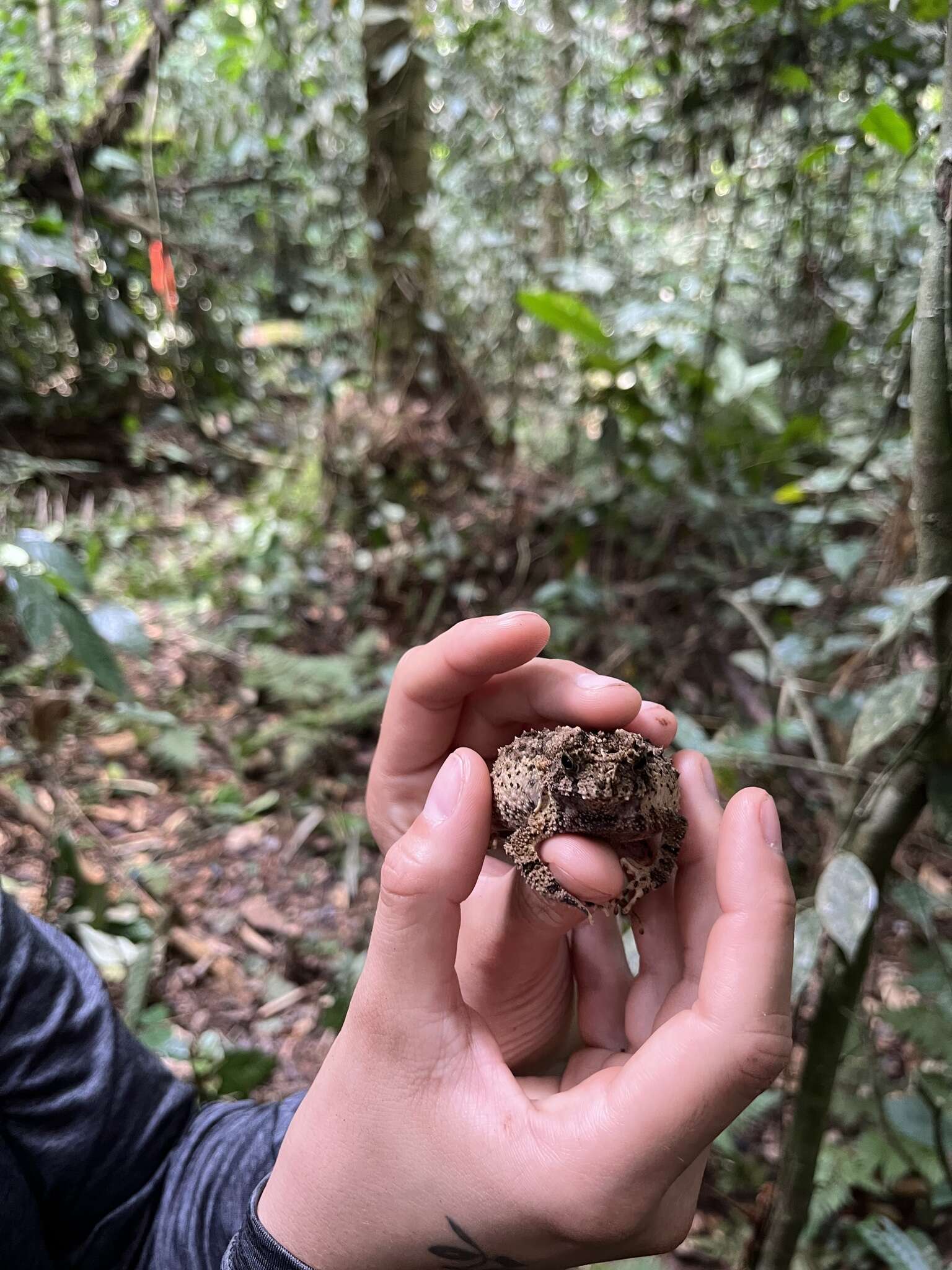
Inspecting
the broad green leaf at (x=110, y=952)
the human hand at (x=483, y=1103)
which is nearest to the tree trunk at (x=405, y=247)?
the broad green leaf at (x=110, y=952)

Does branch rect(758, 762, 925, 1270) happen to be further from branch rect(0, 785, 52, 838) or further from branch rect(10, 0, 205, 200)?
branch rect(10, 0, 205, 200)

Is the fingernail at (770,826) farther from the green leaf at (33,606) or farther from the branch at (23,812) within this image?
the branch at (23,812)

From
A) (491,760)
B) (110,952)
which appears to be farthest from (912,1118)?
(110,952)

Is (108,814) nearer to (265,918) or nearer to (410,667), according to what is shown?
(265,918)

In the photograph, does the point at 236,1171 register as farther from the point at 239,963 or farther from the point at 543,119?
the point at 543,119

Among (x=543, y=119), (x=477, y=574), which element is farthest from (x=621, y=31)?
(x=477, y=574)

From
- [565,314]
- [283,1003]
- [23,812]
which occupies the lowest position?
[283,1003]

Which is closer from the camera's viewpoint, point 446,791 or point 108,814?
point 446,791
